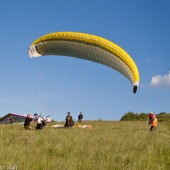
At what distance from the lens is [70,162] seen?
795 cm

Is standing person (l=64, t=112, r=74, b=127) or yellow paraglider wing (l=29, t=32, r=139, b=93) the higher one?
yellow paraglider wing (l=29, t=32, r=139, b=93)

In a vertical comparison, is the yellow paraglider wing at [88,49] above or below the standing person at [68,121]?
above

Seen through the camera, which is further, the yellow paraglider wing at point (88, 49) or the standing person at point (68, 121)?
the standing person at point (68, 121)

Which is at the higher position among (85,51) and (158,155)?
(85,51)

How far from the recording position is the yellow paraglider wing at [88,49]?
17.8 m

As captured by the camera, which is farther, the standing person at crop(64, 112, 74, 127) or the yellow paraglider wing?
the standing person at crop(64, 112, 74, 127)

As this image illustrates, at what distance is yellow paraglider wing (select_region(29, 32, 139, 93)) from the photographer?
17828 mm

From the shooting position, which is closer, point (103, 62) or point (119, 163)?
point (119, 163)

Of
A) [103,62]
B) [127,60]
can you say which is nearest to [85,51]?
[103,62]

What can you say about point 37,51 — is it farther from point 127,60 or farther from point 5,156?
point 5,156

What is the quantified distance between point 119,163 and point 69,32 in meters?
12.0

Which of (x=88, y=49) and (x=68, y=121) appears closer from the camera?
(x=88, y=49)

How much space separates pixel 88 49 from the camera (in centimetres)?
1923

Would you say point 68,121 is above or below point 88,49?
below
